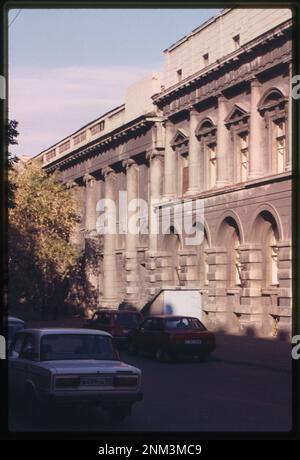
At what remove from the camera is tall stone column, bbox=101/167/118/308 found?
62094mm

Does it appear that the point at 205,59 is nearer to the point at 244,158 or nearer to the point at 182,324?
A: the point at 244,158

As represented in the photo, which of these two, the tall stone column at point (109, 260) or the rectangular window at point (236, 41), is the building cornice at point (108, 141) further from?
the rectangular window at point (236, 41)

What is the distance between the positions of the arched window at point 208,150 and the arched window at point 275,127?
5924 millimetres

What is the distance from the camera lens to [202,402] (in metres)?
16.8

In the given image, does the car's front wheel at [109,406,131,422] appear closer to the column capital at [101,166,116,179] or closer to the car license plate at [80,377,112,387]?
the car license plate at [80,377,112,387]

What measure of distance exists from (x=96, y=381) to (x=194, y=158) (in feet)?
118

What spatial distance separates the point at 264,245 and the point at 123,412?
93.4 ft

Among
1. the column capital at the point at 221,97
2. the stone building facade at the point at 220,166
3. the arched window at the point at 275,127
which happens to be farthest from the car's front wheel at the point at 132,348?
the column capital at the point at 221,97

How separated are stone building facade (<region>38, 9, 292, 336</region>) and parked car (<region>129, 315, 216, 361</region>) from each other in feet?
19.0

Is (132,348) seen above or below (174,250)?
below

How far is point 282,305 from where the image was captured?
1502 inches

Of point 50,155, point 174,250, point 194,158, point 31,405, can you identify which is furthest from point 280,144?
point 50,155

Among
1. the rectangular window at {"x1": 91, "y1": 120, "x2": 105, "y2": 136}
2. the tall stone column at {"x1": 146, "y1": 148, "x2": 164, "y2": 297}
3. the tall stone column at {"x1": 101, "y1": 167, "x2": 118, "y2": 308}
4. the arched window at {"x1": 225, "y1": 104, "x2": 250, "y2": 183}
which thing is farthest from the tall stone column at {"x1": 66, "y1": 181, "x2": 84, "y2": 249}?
the arched window at {"x1": 225, "y1": 104, "x2": 250, "y2": 183}

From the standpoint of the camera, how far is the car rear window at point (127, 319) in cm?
3638
